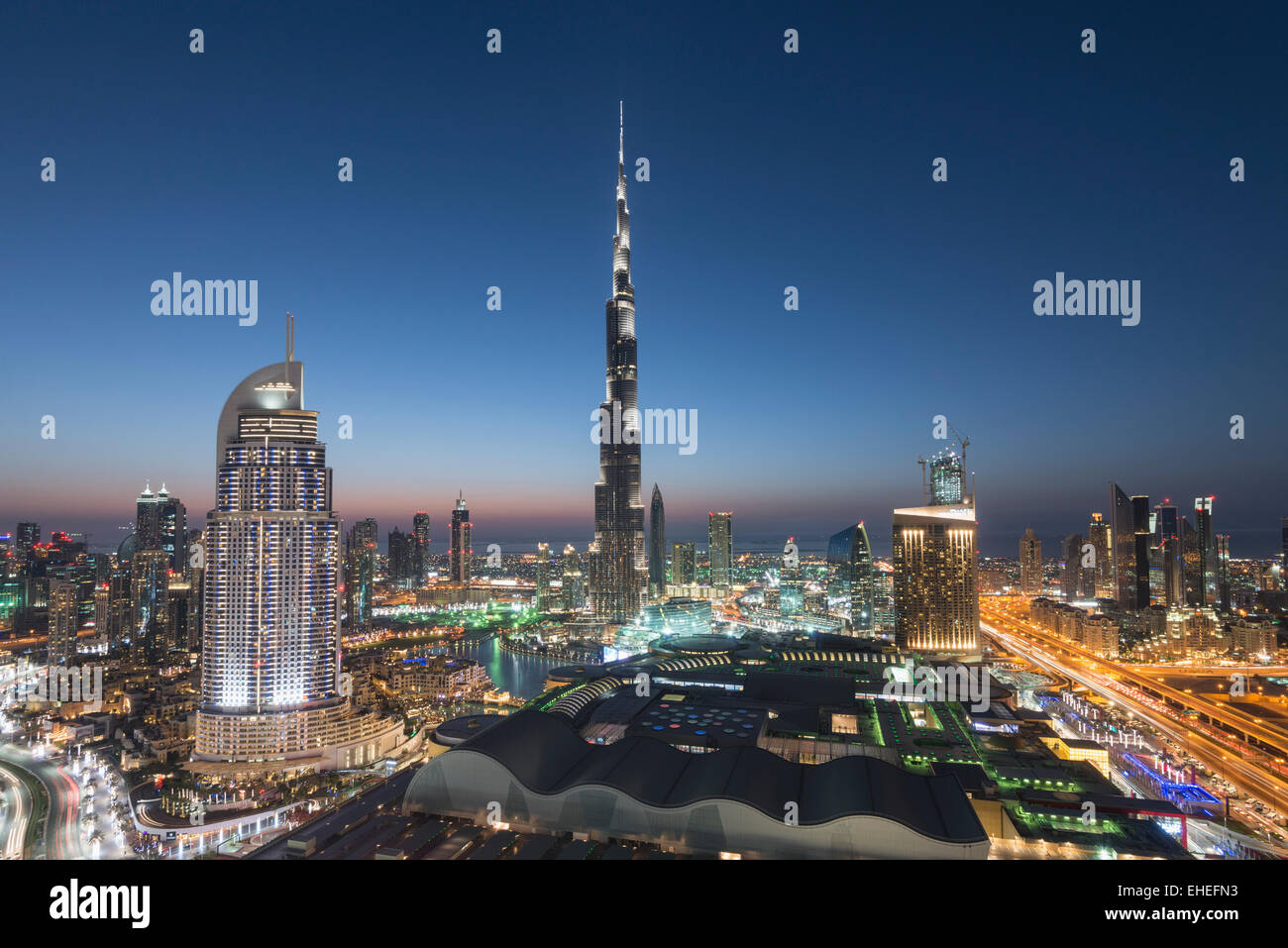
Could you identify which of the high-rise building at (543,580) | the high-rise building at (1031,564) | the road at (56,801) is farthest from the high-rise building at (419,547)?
the high-rise building at (1031,564)

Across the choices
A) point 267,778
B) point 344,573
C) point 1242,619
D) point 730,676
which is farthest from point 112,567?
point 1242,619

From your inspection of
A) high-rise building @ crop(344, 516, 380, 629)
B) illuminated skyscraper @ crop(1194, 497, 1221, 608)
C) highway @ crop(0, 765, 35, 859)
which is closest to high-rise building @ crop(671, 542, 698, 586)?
high-rise building @ crop(344, 516, 380, 629)

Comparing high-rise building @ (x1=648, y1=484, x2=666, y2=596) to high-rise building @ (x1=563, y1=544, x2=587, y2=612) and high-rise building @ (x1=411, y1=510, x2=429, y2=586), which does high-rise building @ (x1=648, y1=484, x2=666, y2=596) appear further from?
high-rise building @ (x1=411, y1=510, x2=429, y2=586)

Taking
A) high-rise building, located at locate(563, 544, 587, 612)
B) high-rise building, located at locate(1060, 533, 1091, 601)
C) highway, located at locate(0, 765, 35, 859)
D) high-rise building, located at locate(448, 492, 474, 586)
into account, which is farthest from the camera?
high-rise building, located at locate(448, 492, 474, 586)

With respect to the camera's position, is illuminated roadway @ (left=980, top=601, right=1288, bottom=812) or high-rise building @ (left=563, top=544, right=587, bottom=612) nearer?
illuminated roadway @ (left=980, top=601, right=1288, bottom=812)

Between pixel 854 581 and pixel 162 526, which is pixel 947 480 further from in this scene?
pixel 162 526

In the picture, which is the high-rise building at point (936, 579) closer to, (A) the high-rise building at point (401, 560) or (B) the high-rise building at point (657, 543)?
(B) the high-rise building at point (657, 543)
